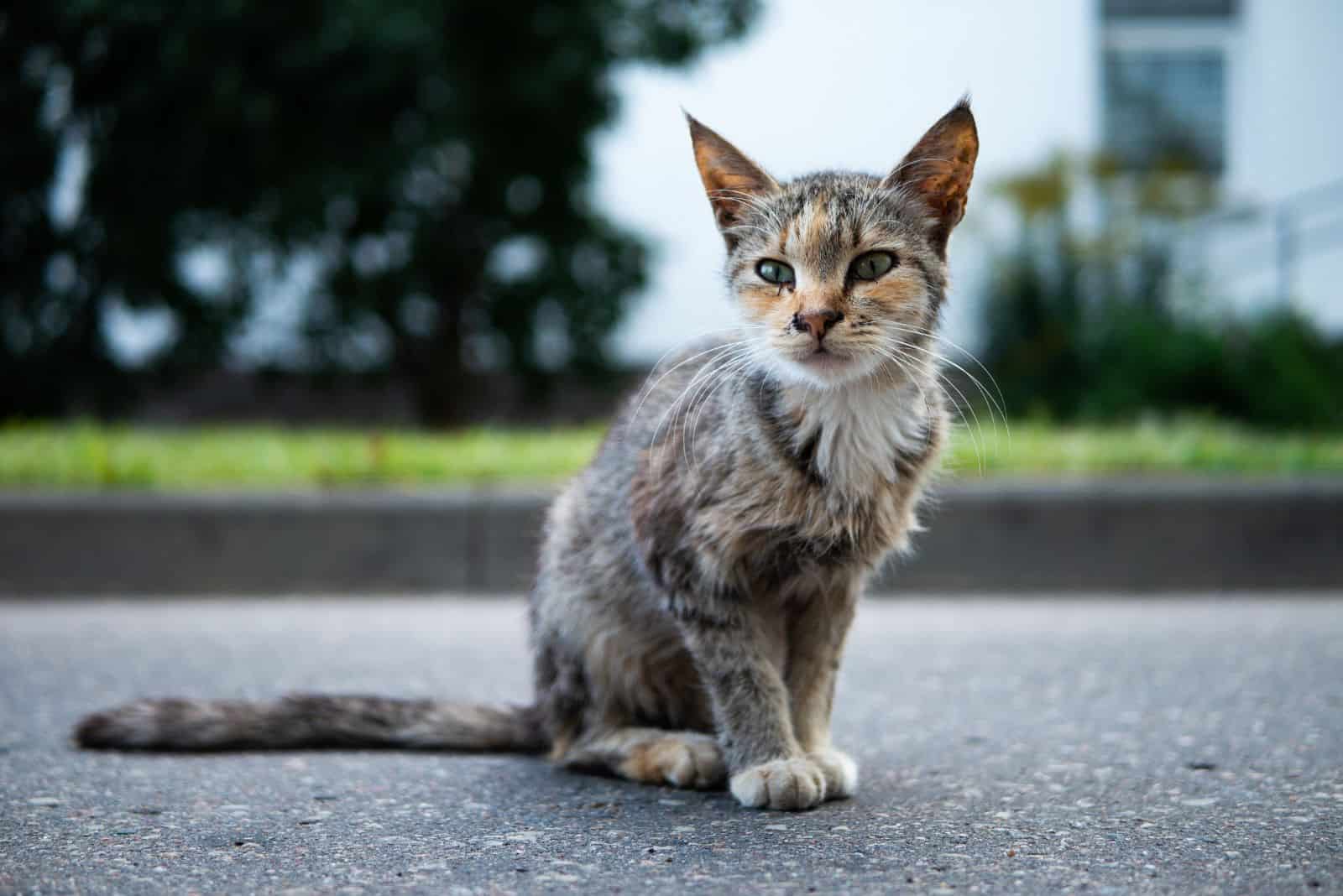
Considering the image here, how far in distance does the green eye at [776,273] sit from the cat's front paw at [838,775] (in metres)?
1.02

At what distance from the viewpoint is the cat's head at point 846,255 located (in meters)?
2.65

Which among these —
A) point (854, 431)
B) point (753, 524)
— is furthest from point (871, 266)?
point (753, 524)

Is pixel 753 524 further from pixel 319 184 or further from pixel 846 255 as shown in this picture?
pixel 319 184

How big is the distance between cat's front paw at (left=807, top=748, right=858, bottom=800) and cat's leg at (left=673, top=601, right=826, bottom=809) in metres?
0.03

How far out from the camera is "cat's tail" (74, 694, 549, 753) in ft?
10.1

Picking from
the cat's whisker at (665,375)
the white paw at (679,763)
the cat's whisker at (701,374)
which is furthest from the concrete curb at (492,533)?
the white paw at (679,763)

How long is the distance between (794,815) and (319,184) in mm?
8761

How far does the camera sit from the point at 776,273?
2.81 meters

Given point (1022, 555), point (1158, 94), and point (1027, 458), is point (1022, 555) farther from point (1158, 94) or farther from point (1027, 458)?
point (1158, 94)

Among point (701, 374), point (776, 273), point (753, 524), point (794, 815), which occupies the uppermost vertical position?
point (776, 273)

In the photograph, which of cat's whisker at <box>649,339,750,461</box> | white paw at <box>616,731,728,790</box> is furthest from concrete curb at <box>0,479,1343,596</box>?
white paw at <box>616,731,728,790</box>

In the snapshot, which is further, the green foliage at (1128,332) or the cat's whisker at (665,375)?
the green foliage at (1128,332)

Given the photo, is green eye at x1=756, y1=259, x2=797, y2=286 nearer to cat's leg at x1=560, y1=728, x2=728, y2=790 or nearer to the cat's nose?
the cat's nose

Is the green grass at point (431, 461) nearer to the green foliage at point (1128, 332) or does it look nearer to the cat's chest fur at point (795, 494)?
the green foliage at point (1128, 332)
